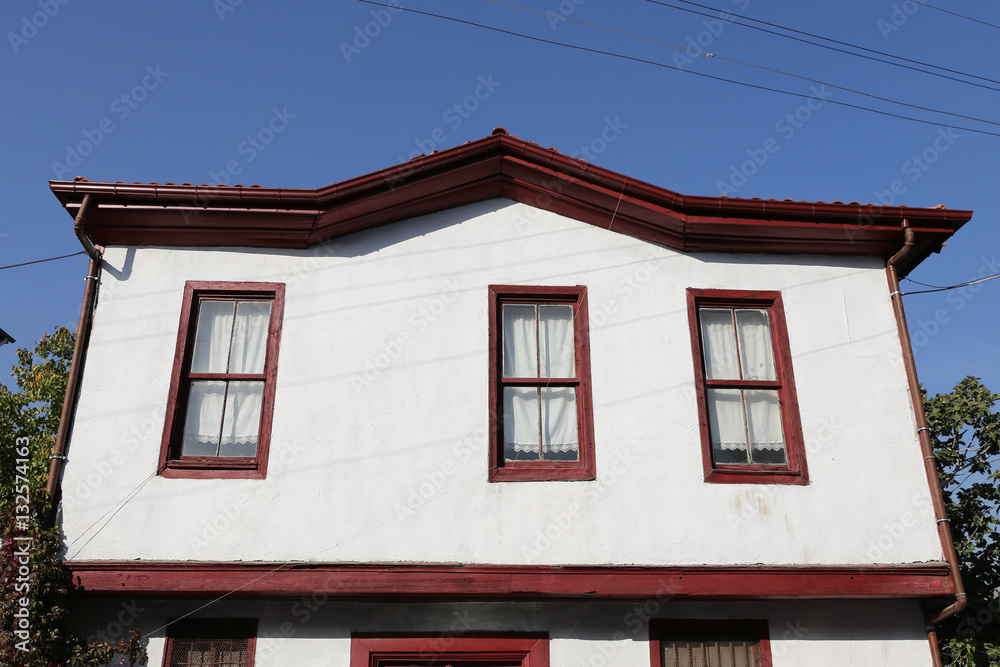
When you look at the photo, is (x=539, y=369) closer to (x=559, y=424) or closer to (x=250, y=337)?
(x=559, y=424)

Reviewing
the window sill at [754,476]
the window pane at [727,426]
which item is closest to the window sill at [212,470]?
the window sill at [754,476]

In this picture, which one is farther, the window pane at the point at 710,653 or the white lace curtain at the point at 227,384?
the white lace curtain at the point at 227,384

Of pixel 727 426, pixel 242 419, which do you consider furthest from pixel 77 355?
pixel 727 426

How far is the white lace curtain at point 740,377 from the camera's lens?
8531mm

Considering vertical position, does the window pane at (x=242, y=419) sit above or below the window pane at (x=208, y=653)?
above

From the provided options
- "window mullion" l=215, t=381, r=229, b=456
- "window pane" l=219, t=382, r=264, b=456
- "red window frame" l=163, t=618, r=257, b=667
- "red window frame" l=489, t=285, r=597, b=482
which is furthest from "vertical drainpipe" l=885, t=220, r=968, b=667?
"window mullion" l=215, t=381, r=229, b=456

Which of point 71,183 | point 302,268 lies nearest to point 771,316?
point 302,268

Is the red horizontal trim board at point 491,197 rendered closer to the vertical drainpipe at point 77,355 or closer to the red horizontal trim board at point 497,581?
the vertical drainpipe at point 77,355

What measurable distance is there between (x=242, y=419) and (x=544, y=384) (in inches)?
121

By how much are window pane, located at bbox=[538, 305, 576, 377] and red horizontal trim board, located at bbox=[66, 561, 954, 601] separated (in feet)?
6.83

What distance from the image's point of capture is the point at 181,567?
7.50 metres

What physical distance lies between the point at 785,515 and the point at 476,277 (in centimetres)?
394

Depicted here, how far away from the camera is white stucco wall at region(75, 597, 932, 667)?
765cm

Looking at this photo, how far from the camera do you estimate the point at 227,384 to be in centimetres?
853
